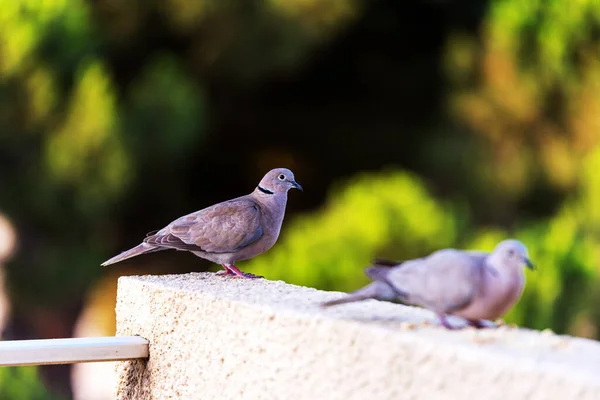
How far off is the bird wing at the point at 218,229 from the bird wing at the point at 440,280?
1.96 feet

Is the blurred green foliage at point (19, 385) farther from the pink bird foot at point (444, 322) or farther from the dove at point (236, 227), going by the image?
the pink bird foot at point (444, 322)

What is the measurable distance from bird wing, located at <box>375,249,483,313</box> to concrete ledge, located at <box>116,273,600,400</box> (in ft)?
0.15

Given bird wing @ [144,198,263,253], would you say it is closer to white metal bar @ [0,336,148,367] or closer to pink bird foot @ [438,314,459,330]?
white metal bar @ [0,336,148,367]

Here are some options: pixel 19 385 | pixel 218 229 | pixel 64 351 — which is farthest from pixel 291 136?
pixel 64 351

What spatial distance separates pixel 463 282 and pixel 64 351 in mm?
744

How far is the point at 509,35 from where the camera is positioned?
6.35 metres

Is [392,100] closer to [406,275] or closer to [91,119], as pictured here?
[91,119]

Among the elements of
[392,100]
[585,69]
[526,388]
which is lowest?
[526,388]

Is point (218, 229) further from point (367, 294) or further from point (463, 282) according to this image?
point (463, 282)

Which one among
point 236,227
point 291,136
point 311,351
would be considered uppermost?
point 291,136

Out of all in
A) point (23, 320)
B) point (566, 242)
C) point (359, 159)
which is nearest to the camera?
point (566, 242)

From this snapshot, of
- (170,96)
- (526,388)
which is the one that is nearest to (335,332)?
(526,388)

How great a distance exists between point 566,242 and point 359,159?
15.5 ft

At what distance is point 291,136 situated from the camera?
8766 millimetres
